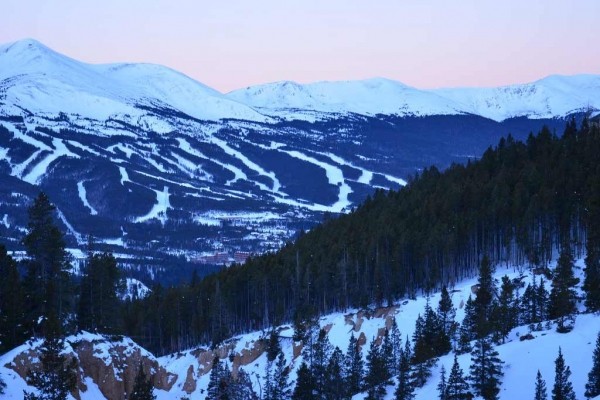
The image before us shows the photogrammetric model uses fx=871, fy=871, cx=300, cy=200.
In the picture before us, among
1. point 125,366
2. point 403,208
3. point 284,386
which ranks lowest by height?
point 284,386

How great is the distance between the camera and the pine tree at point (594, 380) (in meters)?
66.2

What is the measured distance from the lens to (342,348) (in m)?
97.2

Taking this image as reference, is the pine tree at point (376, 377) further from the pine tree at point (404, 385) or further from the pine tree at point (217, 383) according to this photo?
the pine tree at point (217, 383)

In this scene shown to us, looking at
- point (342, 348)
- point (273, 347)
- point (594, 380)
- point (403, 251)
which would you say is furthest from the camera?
point (403, 251)

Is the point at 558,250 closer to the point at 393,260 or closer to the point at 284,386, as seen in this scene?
the point at 393,260

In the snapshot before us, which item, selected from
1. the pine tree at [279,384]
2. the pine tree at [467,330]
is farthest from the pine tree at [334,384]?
the pine tree at [467,330]

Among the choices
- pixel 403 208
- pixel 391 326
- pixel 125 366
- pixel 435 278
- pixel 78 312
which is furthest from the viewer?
pixel 403 208

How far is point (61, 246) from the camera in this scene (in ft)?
255

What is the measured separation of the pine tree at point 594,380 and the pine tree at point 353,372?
22.8m

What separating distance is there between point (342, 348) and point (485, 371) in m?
26.2

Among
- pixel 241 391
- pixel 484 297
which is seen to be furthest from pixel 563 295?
pixel 241 391

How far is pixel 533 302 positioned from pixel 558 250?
65.7 feet

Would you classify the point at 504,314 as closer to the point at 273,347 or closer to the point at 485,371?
the point at 485,371

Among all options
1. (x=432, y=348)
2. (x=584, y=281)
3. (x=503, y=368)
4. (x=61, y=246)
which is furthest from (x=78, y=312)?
(x=584, y=281)
